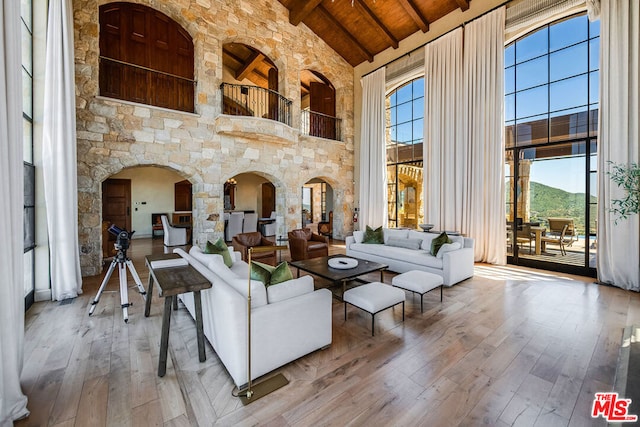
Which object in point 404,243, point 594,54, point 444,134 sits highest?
point 594,54

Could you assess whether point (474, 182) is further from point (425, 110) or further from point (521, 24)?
point (521, 24)

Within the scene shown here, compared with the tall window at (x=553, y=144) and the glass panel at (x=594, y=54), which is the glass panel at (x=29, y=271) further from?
the glass panel at (x=594, y=54)

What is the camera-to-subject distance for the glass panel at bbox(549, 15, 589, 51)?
496cm

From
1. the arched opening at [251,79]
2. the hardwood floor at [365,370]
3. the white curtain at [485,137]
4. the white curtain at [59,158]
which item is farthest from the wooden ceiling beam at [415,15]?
the hardwood floor at [365,370]

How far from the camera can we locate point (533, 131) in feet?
18.1

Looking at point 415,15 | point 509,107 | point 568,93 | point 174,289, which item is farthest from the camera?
point 415,15

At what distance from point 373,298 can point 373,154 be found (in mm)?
6487

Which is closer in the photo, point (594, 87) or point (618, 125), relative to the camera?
point (618, 125)

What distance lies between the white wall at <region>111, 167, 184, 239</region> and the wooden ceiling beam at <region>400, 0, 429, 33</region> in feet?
28.0

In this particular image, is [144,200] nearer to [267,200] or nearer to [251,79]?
[267,200]

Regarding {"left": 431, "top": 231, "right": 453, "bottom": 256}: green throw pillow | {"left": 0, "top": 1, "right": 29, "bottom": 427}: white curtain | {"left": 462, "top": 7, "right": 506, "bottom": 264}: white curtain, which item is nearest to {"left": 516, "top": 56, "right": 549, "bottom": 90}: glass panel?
{"left": 462, "top": 7, "right": 506, "bottom": 264}: white curtain

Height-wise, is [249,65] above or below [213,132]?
above

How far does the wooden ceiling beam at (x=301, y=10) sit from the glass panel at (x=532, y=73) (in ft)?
16.7

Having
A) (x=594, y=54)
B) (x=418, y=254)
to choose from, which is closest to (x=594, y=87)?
(x=594, y=54)
